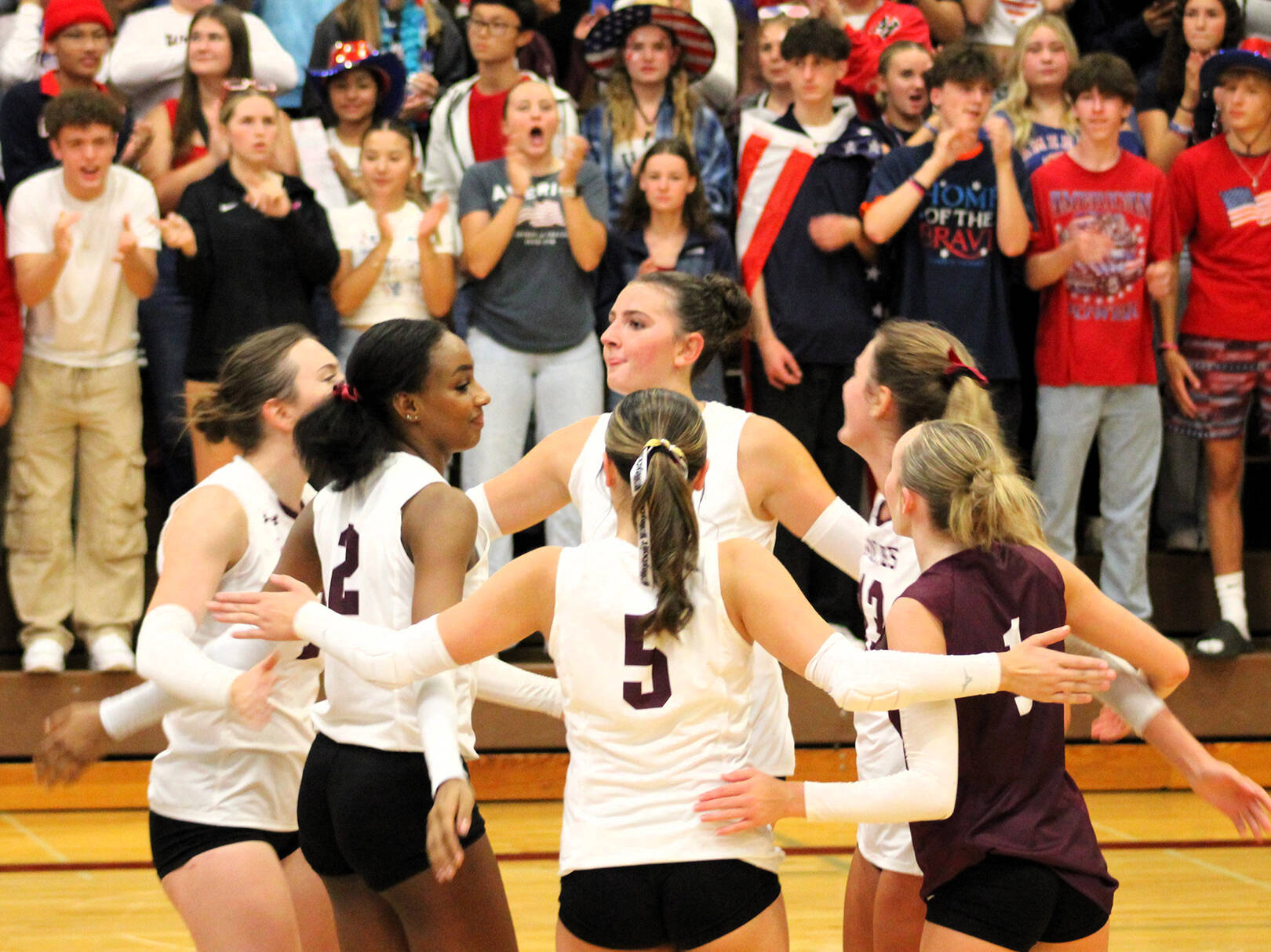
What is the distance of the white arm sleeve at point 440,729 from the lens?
97.0 inches

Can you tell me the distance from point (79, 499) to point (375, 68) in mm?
2062

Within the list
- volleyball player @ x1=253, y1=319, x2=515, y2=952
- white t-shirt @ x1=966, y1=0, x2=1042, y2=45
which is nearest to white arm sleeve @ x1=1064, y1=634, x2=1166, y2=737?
volleyball player @ x1=253, y1=319, x2=515, y2=952

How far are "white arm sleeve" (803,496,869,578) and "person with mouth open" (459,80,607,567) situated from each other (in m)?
2.57

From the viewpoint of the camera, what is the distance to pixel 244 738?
291 cm

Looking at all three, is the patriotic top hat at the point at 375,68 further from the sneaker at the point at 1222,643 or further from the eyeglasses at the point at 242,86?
the sneaker at the point at 1222,643

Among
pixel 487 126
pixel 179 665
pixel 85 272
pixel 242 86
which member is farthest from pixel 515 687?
pixel 487 126

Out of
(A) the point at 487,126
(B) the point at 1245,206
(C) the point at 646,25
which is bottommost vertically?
(B) the point at 1245,206

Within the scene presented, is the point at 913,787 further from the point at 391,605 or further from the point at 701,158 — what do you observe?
the point at 701,158

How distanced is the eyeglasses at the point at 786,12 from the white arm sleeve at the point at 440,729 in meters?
4.76

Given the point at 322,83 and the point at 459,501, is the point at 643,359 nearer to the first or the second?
the point at 459,501

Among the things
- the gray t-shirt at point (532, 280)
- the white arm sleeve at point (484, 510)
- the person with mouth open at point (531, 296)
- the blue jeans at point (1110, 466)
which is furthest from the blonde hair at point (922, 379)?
the blue jeans at point (1110, 466)

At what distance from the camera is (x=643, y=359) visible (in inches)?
132

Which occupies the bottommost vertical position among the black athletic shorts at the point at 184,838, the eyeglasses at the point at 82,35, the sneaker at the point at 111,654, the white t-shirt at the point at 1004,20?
the sneaker at the point at 111,654

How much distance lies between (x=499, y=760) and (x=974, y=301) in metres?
2.58
